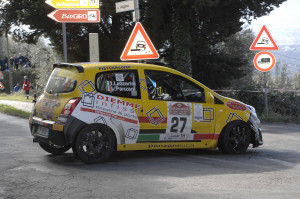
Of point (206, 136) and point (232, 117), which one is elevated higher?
point (232, 117)

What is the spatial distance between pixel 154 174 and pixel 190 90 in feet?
7.01

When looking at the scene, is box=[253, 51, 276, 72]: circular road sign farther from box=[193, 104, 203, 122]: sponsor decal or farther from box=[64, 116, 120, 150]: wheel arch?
box=[64, 116, 120, 150]: wheel arch

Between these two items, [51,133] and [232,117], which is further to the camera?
[232,117]

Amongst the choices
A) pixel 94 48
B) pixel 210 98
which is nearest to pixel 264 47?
pixel 94 48

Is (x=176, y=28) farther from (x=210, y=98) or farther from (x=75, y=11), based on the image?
(x=210, y=98)

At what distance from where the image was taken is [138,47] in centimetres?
1088

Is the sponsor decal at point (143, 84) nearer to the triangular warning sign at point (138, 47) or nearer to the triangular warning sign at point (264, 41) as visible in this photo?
the triangular warning sign at point (138, 47)

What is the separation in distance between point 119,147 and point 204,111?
1681mm

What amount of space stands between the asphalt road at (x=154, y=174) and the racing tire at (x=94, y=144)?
17cm

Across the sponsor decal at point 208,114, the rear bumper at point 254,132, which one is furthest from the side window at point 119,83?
the rear bumper at point 254,132

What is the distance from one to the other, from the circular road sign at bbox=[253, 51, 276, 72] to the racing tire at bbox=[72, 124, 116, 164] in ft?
27.7

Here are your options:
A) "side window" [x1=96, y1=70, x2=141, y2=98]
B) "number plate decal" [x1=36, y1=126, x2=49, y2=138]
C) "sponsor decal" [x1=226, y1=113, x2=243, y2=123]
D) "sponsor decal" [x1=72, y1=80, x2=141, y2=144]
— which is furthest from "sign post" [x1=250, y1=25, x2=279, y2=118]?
"number plate decal" [x1=36, y1=126, x2=49, y2=138]

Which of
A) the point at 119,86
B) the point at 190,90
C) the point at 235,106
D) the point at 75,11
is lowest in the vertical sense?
the point at 235,106

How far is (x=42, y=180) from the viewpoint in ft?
20.5
